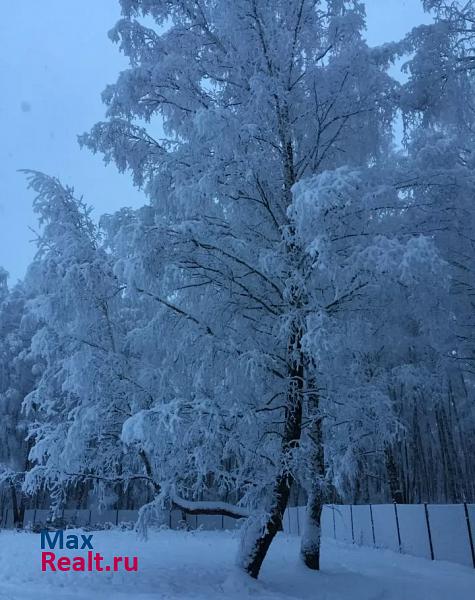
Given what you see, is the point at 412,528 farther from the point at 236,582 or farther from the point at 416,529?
the point at 236,582

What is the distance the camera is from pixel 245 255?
8172mm

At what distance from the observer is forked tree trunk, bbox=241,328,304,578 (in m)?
7.17

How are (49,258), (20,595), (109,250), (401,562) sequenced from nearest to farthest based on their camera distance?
(20,595) → (49,258) → (109,250) → (401,562)

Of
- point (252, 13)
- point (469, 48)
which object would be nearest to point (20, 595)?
point (252, 13)

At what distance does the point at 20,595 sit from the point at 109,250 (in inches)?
184

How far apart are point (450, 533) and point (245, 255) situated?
24.5 ft

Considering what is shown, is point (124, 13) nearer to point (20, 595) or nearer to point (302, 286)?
point (302, 286)

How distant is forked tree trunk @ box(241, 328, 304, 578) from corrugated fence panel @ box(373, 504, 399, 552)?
24.3ft

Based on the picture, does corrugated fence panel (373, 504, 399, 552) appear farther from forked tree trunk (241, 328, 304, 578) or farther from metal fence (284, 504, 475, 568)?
forked tree trunk (241, 328, 304, 578)

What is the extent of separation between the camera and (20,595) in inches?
260

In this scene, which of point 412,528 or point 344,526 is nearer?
point 412,528

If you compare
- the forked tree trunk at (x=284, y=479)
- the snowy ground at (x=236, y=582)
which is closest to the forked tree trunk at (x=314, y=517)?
the snowy ground at (x=236, y=582)

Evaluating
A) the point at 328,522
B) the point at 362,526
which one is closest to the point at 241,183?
the point at 362,526

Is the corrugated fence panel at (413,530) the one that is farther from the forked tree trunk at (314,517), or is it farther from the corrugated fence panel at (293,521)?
the corrugated fence panel at (293,521)
